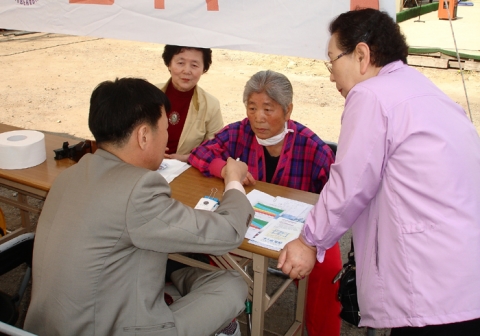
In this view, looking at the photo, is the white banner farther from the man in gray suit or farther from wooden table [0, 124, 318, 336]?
the man in gray suit

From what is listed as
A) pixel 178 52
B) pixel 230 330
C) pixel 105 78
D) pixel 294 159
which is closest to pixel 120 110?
pixel 230 330

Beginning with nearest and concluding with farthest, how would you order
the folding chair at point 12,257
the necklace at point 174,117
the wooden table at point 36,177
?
the folding chair at point 12,257, the wooden table at point 36,177, the necklace at point 174,117

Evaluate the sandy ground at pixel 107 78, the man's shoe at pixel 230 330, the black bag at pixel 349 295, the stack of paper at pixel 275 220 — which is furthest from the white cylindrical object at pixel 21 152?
the sandy ground at pixel 107 78

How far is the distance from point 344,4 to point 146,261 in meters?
1.59

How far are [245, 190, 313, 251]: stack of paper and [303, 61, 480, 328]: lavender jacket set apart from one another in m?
0.55

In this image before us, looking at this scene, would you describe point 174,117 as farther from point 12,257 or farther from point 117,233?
point 117,233

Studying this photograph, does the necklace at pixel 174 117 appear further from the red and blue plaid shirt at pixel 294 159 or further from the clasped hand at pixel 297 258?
the clasped hand at pixel 297 258

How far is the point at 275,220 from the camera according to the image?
2.32 m

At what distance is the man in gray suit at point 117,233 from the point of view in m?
1.62

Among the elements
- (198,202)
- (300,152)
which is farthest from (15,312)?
(300,152)

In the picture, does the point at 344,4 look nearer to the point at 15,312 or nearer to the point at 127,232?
the point at 127,232

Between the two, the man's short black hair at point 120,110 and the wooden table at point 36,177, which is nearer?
the man's short black hair at point 120,110

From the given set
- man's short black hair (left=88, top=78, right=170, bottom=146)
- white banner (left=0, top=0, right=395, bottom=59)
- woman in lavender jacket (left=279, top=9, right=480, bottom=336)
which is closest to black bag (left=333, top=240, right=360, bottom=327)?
woman in lavender jacket (left=279, top=9, right=480, bottom=336)

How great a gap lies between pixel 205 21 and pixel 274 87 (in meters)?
0.56
